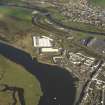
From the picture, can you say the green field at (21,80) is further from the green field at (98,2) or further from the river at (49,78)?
the green field at (98,2)

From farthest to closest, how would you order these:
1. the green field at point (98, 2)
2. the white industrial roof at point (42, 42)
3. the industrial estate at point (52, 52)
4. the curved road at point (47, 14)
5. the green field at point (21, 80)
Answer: the green field at point (98, 2) < the curved road at point (47, 14) < the white industrial roof at point (42, 42) < the industrial estate at point (52, 52) < the green field at point (21, 80)

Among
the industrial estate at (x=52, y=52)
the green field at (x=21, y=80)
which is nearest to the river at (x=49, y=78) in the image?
the industrial estate at (x=52, y=52)

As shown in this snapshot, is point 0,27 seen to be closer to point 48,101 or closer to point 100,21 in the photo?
point 100,21

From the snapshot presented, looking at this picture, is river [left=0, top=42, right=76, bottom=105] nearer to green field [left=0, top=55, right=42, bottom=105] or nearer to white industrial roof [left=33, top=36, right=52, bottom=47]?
green field [left=0, top=55, right=42, bottom=105]

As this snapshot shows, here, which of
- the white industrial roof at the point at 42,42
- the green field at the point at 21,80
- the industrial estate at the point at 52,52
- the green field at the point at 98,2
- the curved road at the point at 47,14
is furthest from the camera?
the green field at the point at 98,2

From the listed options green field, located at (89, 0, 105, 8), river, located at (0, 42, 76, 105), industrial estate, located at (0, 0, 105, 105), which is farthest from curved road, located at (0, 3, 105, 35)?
river, located at (0, 42, 76, 105)

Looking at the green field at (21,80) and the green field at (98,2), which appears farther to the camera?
the green field at (98,2)

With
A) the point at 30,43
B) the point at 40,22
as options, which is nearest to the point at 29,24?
the point at 40,22
